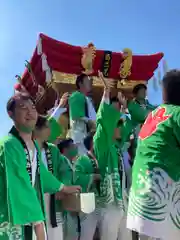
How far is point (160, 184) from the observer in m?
2.60

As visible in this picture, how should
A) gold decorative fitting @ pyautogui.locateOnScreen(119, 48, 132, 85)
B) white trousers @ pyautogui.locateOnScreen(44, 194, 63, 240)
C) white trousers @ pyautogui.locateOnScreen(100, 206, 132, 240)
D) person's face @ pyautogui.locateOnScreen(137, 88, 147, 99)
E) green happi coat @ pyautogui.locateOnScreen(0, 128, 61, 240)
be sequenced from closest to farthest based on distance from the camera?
green happi coat @ pyautogui.locateOnScreen(0, 128, 61, 240) < white trousers @ pyautogui.locateOnScreen(44, 194, 63, 240) < white trousers @ pyautogui.locateOnScreen(100, 206, 132, 240) < person's face @ pyautogui.locateOnScreen(137, 88, 147, 99) < gold decorative fitting @ pyautogui.locateOnScreen(119, 48, 132, 85)

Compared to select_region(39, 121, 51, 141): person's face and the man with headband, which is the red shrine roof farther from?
the man with headband

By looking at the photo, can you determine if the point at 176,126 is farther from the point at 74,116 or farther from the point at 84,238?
the point at 74,116

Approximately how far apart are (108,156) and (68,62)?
4276 millimetres

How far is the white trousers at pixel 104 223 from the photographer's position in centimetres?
428

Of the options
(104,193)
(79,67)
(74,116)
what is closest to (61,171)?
(104,193)

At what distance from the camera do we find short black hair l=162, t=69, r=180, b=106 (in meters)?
2.75

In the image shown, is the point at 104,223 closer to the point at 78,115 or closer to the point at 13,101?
the point at 13,101

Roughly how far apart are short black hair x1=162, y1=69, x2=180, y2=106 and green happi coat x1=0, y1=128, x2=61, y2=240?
1087 millimetres

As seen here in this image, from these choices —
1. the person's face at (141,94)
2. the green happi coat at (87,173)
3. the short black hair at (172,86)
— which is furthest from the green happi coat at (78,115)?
the short black hair at (172,86)

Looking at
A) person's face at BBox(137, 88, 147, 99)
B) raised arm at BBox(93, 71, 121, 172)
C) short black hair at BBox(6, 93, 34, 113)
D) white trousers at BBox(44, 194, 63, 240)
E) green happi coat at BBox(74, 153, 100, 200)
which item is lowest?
white trousers at BBox(44, 194, 63, 240)

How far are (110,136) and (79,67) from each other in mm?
4418

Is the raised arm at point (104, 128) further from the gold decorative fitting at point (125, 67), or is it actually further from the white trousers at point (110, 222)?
the gold decorative fitting at point (125, 67)

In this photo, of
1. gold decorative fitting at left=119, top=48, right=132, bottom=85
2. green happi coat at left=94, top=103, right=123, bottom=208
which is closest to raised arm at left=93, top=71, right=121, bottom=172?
green happi coat at left=94, top=103, right=123, bottom=208
